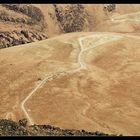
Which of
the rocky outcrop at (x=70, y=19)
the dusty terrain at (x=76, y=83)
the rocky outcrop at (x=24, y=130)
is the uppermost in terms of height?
the rocky outcrop at (x=24, y=130)

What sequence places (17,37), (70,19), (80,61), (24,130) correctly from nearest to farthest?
(24,130), (80,61), (17,37), (70,19)

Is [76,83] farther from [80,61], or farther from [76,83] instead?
[80,61]

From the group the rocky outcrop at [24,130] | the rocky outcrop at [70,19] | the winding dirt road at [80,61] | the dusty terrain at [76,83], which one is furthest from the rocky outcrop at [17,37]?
the rocky outcrop at [24,130]

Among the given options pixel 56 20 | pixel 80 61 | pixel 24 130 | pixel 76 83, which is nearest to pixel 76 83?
pixel 76 83

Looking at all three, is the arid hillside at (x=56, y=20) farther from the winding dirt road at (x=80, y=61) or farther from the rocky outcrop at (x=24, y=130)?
the rocky outcrop at (x=24, y=130)

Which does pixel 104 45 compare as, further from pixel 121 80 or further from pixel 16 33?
pixel 16 33

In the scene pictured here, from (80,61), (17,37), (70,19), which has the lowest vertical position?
(70,19)

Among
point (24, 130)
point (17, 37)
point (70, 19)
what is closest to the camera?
point (24, 130)

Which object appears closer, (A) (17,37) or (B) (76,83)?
(B) (76,83)
